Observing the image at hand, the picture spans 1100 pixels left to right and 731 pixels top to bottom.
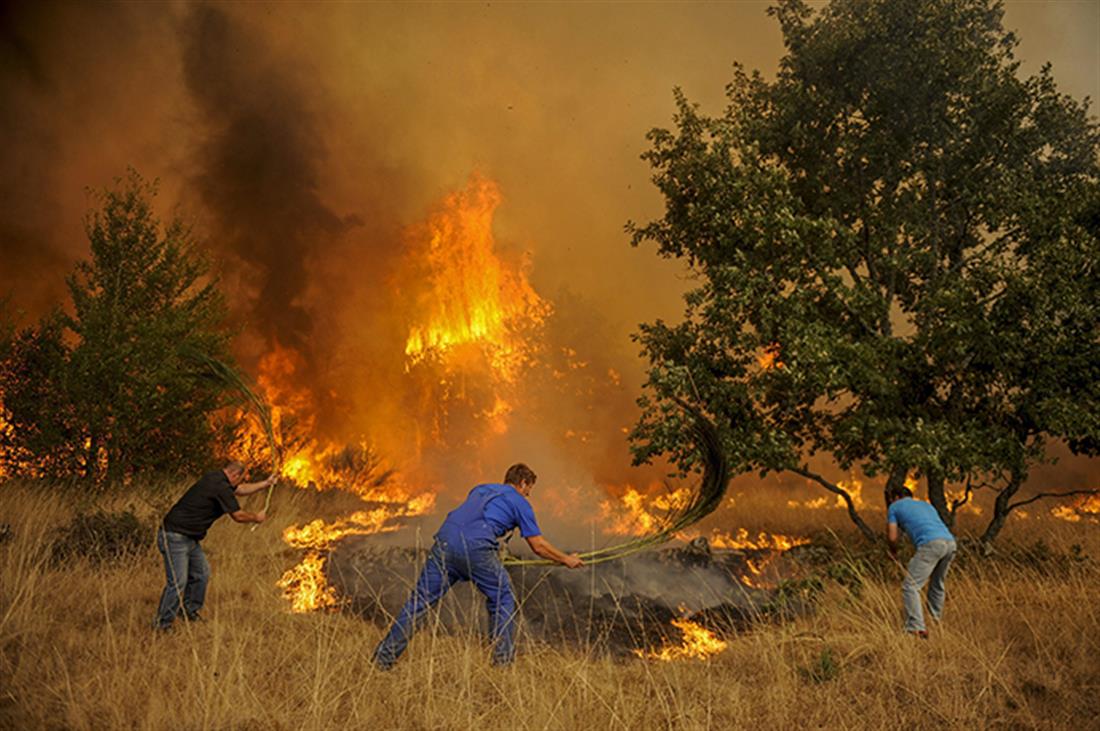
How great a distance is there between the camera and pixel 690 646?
30.0 ft

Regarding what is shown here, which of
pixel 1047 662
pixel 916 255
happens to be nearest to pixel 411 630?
pixel 1047 662

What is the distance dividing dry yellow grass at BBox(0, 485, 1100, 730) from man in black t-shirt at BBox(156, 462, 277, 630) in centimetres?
33

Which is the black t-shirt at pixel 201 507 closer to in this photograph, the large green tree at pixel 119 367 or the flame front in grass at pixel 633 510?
the large green tree at pixel 119 367

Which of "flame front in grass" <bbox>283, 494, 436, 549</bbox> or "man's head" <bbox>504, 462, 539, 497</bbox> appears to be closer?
"man's head" <bbox>504, 462, 539, 497</bbox>

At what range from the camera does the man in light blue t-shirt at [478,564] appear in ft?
20.3

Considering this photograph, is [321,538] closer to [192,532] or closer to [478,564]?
[192,532]

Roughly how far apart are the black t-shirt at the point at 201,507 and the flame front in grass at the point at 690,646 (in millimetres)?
5446

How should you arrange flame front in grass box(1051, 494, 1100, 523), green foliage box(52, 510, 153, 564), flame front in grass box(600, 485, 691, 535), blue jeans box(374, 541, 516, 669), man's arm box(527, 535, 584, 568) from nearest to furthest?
man's arm box(527, 535, 584, 568)
blue jeans box(374, 541, 516, 669)
green foliage box(52, 510, 153, 564)
flame front in grass box(600, 485, 691, 535)
flame front in grass box(1051, 494, 1100, 523)

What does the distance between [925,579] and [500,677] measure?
5.47 metres

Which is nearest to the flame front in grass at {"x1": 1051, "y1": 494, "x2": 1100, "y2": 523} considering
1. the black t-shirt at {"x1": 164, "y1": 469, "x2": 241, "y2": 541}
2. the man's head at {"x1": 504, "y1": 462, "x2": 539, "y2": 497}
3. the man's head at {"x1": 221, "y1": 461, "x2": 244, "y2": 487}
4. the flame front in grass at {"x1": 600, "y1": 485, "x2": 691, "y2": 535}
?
the flame front in grass at {"x1": 600, "y1": 485, "x2": 691, "y2": 535}

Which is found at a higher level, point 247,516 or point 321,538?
point 321,538

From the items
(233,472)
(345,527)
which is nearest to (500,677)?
(233,472)

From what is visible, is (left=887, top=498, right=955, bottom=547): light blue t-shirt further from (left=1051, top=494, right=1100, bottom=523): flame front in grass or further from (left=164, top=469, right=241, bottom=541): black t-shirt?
(left=1051, top=494, right=1100, bottom=523): flame front in grass

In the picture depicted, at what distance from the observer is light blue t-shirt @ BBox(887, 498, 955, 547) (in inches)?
313
